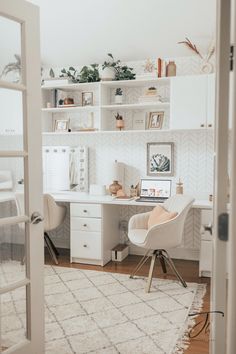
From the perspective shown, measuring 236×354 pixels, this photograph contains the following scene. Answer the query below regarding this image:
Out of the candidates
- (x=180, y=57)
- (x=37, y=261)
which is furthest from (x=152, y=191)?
(x=37, y=261)

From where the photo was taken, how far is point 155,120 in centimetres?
446

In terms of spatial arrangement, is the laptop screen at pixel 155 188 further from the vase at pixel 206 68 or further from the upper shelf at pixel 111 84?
the vase at pixel 206 68

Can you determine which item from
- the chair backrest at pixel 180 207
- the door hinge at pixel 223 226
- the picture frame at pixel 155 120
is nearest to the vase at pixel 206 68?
the picture frame at pixel 155 120

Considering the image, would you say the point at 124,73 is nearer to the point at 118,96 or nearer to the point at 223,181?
the point at 118,96

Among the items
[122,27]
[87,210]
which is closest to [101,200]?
[87,210]

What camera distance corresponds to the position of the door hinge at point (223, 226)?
49.8 inches

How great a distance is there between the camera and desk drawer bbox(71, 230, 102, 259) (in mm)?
4141

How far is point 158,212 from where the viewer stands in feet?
12.4

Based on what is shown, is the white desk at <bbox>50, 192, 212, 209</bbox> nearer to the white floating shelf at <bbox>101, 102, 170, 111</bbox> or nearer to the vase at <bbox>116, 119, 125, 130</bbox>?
the vase at <bbox>116, 119, 125, 130</bbox>

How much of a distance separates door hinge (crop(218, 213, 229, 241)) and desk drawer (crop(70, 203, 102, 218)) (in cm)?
287

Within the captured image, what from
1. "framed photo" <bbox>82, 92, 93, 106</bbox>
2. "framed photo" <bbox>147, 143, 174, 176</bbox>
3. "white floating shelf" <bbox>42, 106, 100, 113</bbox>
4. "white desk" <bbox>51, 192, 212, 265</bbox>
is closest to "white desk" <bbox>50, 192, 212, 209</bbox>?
"white desk" <bbox>51, 192, 212, 265</bbox>

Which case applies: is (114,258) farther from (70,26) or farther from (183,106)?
(70,26)

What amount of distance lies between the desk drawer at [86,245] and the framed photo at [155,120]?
1.42 meters

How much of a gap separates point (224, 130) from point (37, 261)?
1344mm
